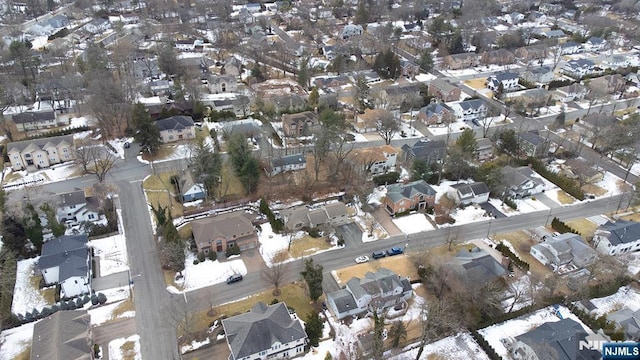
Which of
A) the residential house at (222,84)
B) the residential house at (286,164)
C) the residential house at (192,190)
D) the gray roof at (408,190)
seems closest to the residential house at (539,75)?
the gray roof at (408,190)

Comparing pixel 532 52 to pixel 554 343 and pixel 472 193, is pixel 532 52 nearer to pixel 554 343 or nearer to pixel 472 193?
pixel 472 193

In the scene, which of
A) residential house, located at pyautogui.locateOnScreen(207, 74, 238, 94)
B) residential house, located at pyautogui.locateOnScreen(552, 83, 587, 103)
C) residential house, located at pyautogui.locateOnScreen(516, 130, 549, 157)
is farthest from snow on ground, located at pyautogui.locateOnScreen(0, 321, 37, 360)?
residential house, located at pyautogui.locateOnScreen(552, 83, 587, 103)

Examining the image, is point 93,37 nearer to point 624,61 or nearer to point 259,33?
point 259,33

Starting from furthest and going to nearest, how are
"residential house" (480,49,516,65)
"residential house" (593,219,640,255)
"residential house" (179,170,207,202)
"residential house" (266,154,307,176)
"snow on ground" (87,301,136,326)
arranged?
1. "residential house" (480,49,516,65)
2. "residential house" (266,154,307,176)
3. "residential house" (179,170,207,202)
4. "residential house" (593,219,640,255)
5. "snow on ground" (87,301,136,326)

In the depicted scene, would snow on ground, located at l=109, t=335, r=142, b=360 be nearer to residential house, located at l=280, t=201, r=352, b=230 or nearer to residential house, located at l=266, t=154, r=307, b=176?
residential house, located at l=280, t=201, r=352, b=230

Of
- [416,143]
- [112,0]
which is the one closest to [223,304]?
[416,143]

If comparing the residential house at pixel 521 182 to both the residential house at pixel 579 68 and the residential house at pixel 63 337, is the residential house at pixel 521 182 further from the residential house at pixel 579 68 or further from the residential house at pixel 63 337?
the residential house at pixel 579 68
